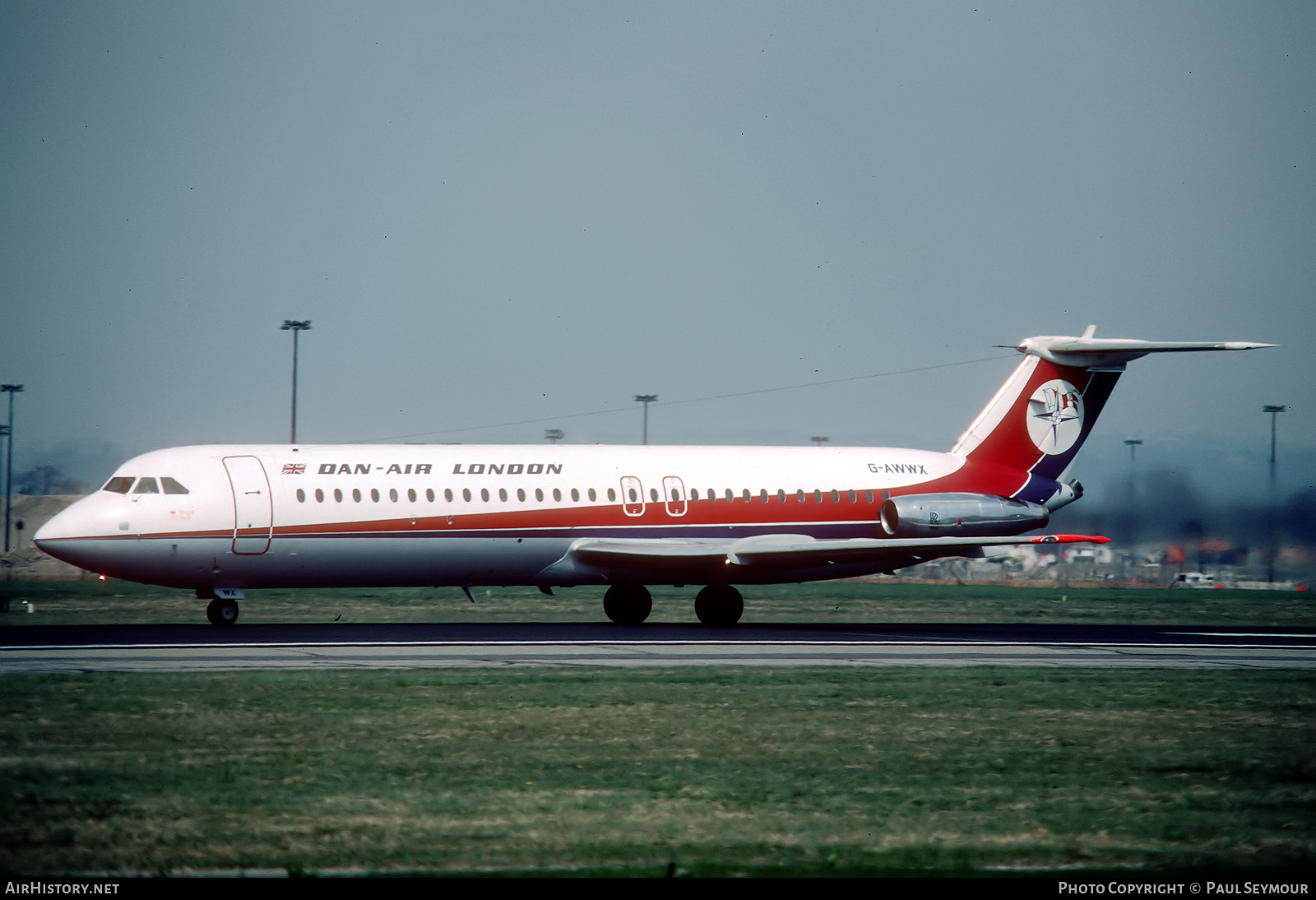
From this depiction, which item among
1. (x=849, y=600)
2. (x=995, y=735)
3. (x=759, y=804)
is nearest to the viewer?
(x=759, y=804)

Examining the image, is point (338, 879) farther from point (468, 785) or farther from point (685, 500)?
point (685, 500)

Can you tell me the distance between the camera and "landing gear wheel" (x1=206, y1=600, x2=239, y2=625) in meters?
29.6

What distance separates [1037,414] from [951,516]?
447 centimetres

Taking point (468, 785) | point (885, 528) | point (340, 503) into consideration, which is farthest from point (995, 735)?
point (885, 528)

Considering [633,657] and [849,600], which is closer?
[633,657]

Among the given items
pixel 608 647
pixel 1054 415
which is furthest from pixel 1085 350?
pixel 608 647

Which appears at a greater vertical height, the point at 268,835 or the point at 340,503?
the point at 340,503

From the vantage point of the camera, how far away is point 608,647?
2523 centimetres

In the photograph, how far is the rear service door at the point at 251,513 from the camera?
29.2 m

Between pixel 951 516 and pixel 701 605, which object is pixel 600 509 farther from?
pixel 951 516

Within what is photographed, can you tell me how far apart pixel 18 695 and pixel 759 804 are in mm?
9744

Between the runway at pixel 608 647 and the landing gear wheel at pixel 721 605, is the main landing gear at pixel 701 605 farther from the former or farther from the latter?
the runway at pixel 608 647

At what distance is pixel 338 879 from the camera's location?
328 inches

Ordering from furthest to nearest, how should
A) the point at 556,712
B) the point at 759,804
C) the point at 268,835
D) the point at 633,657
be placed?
the point at 633,657, the point at 556,712, the point at 759,804, the point at 268,835
